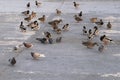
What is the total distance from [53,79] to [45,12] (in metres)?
6.89

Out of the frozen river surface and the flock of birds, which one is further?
the flock of birds

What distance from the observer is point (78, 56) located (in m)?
8.55

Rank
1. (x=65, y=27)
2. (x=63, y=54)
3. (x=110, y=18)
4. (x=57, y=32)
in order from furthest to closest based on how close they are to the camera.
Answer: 1. (x=110, y=18)
2. (x=65, y=27)
3. (x=57, y=32)
4. (x=63, y=54)

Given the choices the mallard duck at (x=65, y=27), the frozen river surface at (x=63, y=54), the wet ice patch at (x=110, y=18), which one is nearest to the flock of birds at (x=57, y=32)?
the mallard duck at (x=65, y=27)

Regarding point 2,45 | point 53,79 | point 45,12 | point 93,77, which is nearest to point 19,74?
point 53,79

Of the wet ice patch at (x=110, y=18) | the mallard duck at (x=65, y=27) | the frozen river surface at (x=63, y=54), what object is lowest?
the frozen river surface at (x=63, y=54)

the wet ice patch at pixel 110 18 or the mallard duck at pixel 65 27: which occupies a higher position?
the wet ice patch at pixel 110 18

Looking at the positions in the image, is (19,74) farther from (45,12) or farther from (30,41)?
(45,12)

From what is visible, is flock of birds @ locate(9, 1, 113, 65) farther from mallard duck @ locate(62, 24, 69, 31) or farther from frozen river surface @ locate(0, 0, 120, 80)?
frozen river surface @ locate(0, 0, 120, 80)

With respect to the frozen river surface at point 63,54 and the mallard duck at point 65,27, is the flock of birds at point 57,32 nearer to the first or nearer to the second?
the mallard duck at point 65,27

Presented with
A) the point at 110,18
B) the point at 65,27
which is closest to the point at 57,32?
the point at 65,27

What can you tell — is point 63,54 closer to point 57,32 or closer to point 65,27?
point 57,32

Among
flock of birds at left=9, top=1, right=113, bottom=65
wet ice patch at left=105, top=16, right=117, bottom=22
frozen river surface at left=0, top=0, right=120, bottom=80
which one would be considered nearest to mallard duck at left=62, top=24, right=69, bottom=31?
flock of birds at left=9, top=1, right=113, bottom=65

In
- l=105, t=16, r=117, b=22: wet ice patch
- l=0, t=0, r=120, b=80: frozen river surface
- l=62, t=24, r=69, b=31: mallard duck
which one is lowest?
l=0, t=0, r=120, b=80: frozen river surface
